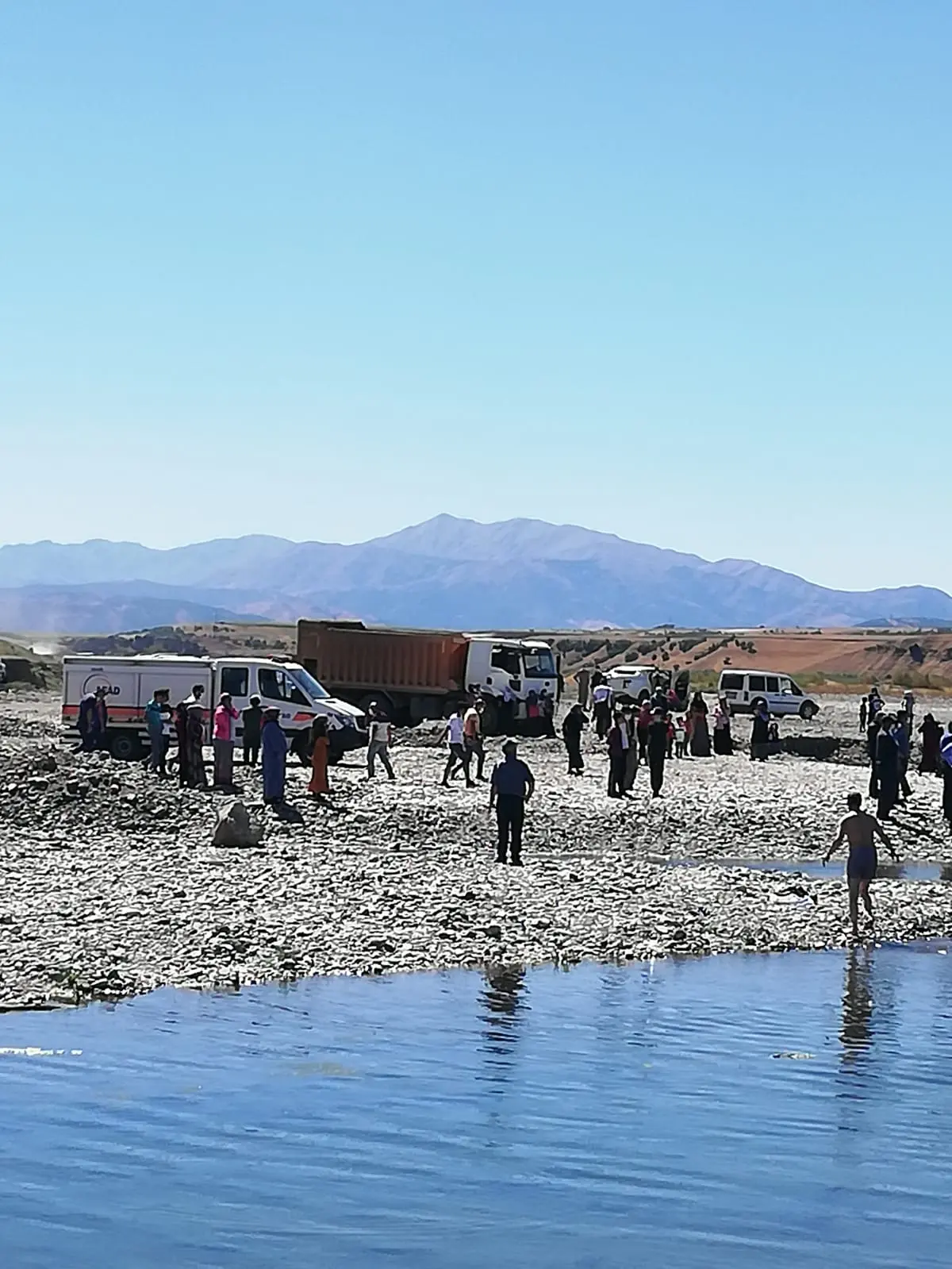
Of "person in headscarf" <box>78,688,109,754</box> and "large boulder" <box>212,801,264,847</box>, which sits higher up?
"person in headscarf" <box>78,688,109,754</box>

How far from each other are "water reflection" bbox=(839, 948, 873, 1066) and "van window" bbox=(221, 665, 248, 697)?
716 inches

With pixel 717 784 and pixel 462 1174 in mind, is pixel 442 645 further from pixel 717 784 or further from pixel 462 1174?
pixel 462 1174

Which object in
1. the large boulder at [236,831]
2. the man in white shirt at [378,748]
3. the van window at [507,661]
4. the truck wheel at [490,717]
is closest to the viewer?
the large boulder at [236,831]

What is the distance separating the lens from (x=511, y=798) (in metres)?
21.6

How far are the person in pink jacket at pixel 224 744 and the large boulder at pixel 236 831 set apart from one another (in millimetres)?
4498

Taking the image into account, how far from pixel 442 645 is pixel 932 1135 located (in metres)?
35.1

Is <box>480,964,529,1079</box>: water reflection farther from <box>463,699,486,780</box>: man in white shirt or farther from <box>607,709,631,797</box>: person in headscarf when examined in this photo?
<box>463,699,486,780</box>: man in white shirt

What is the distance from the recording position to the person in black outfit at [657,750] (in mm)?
30938

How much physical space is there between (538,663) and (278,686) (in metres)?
14.0

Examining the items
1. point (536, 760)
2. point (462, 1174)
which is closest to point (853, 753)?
point (536, 760)

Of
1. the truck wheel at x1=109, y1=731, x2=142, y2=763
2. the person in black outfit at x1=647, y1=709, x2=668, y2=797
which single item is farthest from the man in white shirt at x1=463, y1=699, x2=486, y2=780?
the truck wheel at x1=109, y1=731, x2=142, y2=763

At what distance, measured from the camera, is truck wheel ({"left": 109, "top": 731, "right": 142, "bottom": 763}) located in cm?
3341

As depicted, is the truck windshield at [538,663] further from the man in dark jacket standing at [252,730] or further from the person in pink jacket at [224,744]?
the person in pink jacket at [224,744]

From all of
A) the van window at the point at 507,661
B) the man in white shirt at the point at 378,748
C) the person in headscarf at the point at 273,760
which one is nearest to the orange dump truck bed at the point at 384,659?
the van window at the point at 507,661
